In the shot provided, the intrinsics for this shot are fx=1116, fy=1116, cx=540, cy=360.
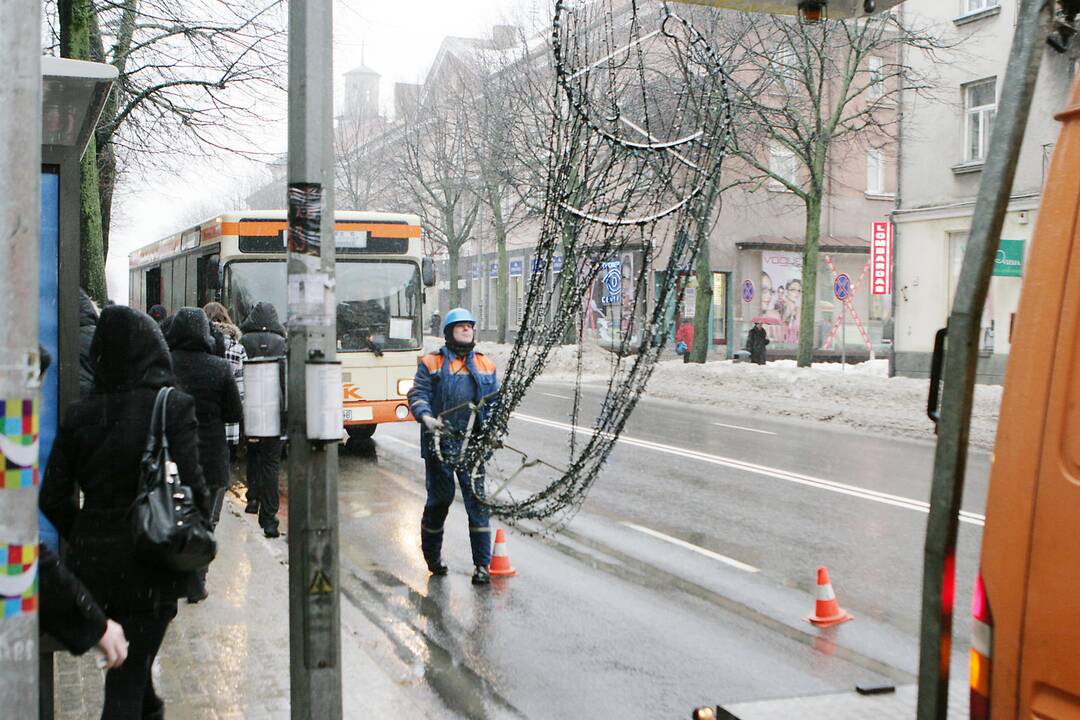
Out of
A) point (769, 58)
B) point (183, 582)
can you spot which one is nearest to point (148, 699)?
point (183, 582)

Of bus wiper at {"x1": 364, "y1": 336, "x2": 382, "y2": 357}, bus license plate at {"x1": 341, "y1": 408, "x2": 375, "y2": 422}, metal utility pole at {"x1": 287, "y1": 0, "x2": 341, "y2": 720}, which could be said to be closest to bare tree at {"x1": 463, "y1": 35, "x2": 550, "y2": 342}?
bus wiper at {"x1": 364, "y1": 336, "x2": 382, "y2": 357}

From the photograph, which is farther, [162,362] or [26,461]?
[162,362]

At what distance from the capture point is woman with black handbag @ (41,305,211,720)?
4.08m

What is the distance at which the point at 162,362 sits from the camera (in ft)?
14.2

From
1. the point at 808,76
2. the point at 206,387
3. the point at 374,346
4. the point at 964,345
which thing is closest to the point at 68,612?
the point at 964,345

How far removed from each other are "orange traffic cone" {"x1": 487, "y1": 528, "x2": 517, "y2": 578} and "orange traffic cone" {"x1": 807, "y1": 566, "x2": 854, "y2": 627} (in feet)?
7.78

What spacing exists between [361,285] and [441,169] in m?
32.1

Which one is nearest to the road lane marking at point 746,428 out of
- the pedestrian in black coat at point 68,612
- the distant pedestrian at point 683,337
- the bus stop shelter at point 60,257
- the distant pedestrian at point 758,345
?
the bus stop shelter at point 60,257

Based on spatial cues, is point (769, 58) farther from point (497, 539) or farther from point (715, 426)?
point (497, 539)

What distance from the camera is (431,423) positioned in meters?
7.69

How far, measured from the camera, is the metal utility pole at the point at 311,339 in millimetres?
4348

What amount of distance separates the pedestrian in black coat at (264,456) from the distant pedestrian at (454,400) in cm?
211

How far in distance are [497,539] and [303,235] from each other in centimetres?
475

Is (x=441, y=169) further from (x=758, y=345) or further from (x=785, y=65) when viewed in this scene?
(x=785, y=65)
